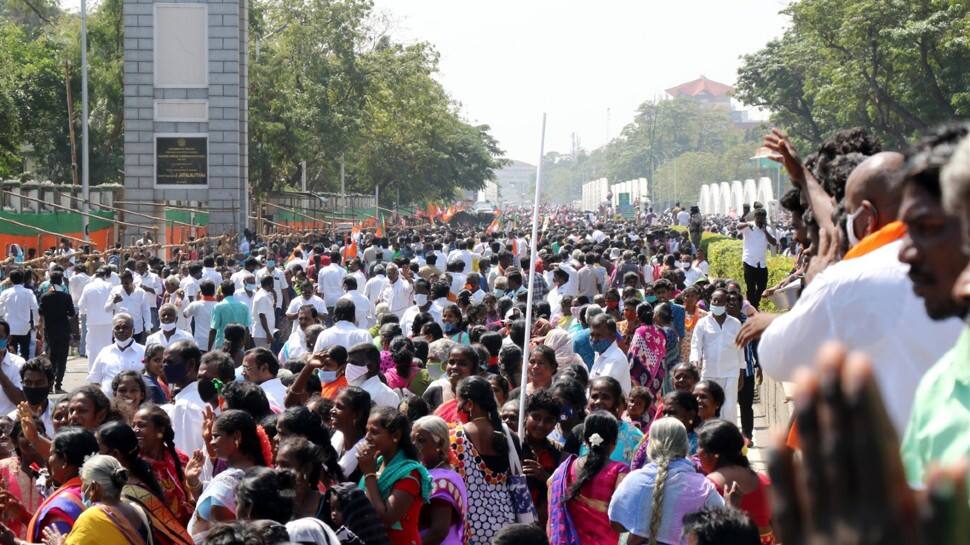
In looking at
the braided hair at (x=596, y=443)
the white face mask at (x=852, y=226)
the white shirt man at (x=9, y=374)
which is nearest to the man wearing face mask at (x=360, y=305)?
the white shirt man at (x=9, y=374)

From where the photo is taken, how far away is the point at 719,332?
11664mm

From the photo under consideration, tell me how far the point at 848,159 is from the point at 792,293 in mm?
765

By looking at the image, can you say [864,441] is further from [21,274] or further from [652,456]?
[21,274]

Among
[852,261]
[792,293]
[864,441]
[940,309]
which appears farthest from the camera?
[792,293]

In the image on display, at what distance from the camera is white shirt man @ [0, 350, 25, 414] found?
9.18 meters

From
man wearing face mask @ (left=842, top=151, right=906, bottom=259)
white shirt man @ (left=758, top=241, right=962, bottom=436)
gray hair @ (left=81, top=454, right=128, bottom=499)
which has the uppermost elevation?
man wearing face mask @ (left=842, top=151, right=906, bottom=259)

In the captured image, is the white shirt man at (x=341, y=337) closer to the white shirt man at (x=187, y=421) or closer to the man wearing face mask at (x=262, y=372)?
the man wearing face mask at (x=262, y=372)

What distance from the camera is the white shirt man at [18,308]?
1584cm

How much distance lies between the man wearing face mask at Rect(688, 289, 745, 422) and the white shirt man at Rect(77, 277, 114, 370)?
7496mm

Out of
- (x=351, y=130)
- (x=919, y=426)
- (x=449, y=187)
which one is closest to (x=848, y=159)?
(x=919, y=426)

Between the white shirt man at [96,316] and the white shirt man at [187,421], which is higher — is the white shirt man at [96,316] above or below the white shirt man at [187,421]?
below

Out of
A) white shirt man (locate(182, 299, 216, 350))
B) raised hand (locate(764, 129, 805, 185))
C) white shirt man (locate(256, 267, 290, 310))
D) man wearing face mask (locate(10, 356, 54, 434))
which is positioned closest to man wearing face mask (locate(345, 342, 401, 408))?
man wearing face mask (locate(10, 356, 54, 434))

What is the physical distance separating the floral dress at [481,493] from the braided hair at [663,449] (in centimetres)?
85

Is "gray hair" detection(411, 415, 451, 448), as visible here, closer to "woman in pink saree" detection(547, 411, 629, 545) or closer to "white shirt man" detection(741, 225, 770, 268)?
"woman in pink saree" detection(547, 411, 629, 545)
